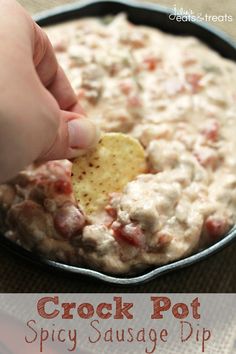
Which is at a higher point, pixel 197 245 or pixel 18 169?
pixel 18 169

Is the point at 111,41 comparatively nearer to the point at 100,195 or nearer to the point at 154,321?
the point at 100,195

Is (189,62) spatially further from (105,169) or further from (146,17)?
(105,169)

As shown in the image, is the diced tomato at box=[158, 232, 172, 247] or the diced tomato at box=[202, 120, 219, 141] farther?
the diced tomato at box=[202, 120, 219, 141]

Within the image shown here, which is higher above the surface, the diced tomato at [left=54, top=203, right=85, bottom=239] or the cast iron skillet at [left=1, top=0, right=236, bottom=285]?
the cast iron skillet at [left=1, top=0, right=236, bottom=285]

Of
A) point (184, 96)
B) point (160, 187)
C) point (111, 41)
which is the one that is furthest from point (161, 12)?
point (160, 187)

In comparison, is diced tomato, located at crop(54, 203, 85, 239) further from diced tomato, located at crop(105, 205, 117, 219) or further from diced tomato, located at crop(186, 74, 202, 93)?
diced tomato, located at crop(186, 74, 202, 93)

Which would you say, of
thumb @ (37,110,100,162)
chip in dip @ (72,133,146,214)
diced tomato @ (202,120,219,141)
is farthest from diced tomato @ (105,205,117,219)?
diced tomato @ (202,120,219,141)

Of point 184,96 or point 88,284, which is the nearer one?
point 88,284
